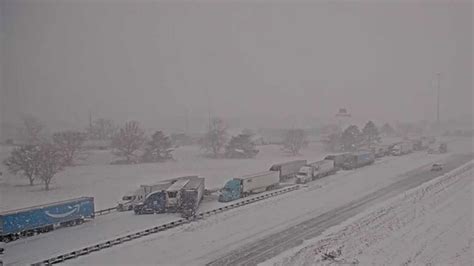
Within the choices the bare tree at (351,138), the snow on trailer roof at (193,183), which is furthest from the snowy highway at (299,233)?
the bare tree at (351,138)

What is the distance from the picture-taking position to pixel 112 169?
4034 cm

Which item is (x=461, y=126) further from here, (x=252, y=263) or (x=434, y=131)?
(x=252, y=263)

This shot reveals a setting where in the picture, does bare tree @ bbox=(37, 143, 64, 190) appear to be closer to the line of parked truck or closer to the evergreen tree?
the line of parked truck

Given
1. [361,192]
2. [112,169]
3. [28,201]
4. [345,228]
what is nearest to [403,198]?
[361,192]

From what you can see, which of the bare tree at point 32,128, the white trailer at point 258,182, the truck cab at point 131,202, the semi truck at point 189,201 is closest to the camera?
the semi truck at point 189,201

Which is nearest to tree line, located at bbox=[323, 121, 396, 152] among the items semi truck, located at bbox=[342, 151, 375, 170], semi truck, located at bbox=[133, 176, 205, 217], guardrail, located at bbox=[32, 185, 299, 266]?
semi truck, located at bbox=[342, 151, 375, 170]

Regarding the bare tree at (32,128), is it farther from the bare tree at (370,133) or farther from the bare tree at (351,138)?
the bare tree at (370,133)

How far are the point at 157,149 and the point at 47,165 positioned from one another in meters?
15.4

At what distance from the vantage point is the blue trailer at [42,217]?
16.7 meters

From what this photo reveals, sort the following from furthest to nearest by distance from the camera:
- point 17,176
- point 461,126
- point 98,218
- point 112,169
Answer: point 461,126 → point 112,169 → point 17,176 → point 98,218

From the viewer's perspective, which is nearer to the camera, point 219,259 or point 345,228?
point 219,259

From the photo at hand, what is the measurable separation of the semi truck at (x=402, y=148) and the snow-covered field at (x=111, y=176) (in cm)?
834

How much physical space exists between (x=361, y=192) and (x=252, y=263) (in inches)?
543

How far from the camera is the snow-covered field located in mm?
27203
